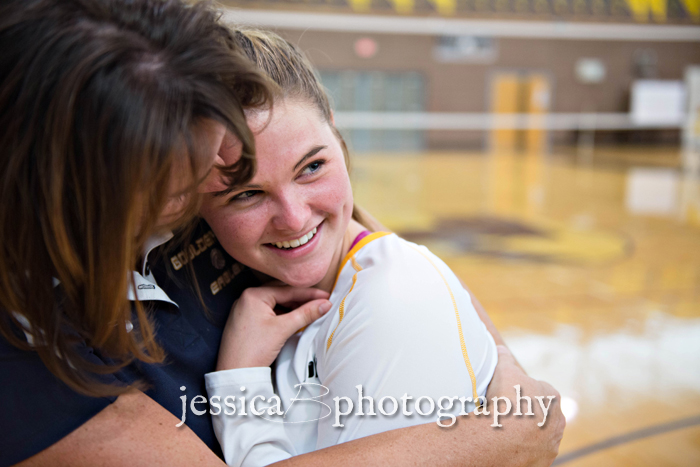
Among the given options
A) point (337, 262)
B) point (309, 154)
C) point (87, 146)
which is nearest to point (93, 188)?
point (87, 146)

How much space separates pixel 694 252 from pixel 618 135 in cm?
A: 1302

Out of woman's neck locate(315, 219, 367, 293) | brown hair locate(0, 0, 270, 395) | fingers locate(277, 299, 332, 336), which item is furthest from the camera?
woman's neck locate(315, 219, 367, 293)

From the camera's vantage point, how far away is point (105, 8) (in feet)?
2.24

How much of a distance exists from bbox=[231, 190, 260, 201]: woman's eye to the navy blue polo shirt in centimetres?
17

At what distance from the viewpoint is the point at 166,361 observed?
0.92 metres

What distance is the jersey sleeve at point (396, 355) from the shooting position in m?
0.89

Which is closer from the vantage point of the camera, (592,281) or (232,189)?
(232,189)

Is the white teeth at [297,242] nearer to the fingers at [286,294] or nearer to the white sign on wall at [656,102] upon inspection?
the fingers at [286,294]

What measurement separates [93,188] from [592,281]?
14.4 ft

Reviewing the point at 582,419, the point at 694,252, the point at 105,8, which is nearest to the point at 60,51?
the point at 105,8

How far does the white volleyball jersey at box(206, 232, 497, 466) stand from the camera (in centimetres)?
89

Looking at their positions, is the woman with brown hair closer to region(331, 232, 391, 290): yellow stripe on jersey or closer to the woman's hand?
the woman's hand

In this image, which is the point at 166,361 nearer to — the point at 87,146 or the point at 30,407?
the point at 30,407

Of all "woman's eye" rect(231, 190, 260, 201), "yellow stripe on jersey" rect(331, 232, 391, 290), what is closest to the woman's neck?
"yellow stripe on jersey" rect(331, 232, 391, 290)
